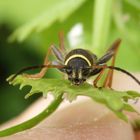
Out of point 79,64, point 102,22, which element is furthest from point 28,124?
point 102,22

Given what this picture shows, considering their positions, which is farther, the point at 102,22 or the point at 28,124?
the point at 102,22

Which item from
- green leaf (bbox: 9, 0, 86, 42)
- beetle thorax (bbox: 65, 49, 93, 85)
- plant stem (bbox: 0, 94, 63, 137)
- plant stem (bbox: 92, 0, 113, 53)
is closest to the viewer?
plant stem (bbox: 0, 94, 63, 137)

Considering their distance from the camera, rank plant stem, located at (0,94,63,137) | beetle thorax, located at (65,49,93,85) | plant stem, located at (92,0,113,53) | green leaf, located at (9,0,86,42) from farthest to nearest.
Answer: green leaf, located at (9,0,86,42), plant stem, located at (92,0,113,53), beetle thorax, located at (65,49,93,85), plant stem, located at (0,94,63,137)

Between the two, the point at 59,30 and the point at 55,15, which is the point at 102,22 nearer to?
the point at 55,15

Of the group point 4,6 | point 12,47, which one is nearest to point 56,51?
point 4,6

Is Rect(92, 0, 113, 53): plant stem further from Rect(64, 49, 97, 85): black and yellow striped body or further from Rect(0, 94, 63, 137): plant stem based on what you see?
Rect(0, 94, 63, 137): plant stem

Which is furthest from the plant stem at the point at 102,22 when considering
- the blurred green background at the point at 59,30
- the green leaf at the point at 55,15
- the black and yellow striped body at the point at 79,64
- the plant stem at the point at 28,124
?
the plant stem at the point at 28,124

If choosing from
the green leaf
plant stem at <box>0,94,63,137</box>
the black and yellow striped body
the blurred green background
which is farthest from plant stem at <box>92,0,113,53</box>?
plant stem at <box>0,94,63,137</box>
